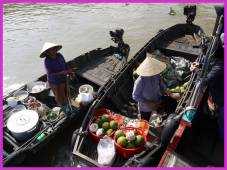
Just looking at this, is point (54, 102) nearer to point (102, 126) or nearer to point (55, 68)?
point (55, 68)

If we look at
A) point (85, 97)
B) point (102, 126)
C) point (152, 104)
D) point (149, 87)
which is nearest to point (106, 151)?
point (102, 126)

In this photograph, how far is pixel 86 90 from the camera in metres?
6.66

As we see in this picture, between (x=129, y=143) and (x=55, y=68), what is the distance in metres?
2.18

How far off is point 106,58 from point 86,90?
1.94 m

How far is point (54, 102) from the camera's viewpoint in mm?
6879

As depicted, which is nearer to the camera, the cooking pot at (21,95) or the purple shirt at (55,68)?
the purple shirt at (55,68)

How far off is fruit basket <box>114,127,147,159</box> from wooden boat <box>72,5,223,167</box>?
0.09 m

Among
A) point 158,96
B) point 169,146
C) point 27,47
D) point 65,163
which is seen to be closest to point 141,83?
point 158,96

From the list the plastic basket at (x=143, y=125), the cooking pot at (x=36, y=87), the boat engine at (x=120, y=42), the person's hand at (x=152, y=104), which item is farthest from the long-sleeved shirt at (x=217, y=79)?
the boat engine at (x=120, y=42)

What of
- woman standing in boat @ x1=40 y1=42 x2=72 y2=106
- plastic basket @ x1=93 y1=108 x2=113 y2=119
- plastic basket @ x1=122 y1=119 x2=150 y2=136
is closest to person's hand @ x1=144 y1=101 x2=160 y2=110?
plastic basket @ x1=122 y1=119 x2=150 y2=136

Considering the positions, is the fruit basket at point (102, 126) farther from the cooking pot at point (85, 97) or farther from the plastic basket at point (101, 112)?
the cooking pot at point (85, 97)

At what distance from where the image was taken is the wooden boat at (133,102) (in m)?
4.70

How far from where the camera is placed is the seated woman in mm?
5012

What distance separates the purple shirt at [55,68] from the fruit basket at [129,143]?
1814mm
